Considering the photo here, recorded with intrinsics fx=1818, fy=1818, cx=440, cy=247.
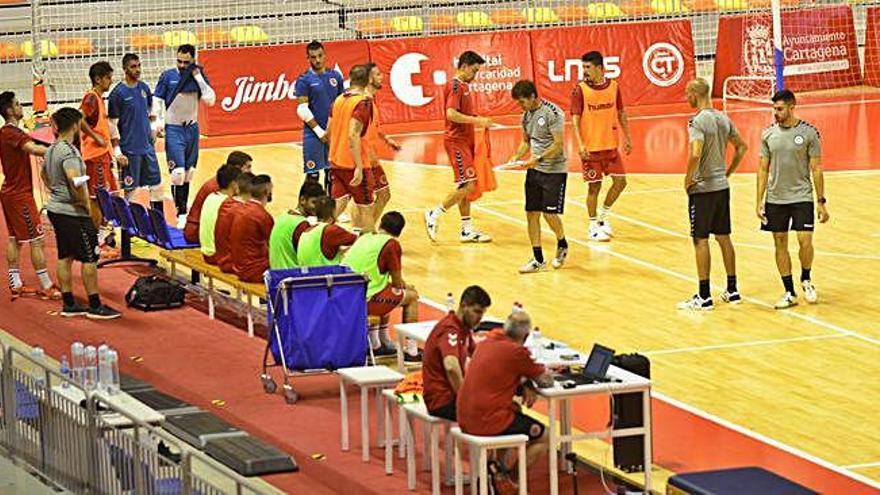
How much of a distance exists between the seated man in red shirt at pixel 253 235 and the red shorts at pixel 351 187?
116 inches

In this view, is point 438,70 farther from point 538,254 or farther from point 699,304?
point 699,304

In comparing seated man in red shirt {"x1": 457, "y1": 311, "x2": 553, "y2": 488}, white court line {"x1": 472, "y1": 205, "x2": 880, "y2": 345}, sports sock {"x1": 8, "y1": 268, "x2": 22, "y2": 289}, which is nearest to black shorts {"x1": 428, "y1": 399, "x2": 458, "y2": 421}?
seated man in red shirt {"x1": 457, "y1": 311, "x2": 553, "y2": 488}

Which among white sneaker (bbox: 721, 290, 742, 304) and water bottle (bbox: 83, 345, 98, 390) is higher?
water bottle (bbox: 83, 345, 98, 390)

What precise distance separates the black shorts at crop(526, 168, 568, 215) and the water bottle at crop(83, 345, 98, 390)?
6996 mm

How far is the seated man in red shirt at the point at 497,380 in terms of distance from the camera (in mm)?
11062

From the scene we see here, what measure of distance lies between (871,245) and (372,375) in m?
8.88

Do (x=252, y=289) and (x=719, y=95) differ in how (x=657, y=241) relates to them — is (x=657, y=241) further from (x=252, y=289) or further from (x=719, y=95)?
(x=719, y=95)

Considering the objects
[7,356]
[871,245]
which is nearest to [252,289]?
[7,356]

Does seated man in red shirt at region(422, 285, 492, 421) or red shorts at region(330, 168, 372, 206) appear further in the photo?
red shorts at region(330, 168, 372, 206)

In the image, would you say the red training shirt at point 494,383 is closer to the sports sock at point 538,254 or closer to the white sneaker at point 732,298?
the white sneaker at point 732,298

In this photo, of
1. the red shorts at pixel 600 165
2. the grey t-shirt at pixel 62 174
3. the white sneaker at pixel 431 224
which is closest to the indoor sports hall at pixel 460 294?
the white sneaker at pixel 431 224

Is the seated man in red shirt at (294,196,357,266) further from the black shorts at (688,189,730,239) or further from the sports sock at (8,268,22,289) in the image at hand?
the sports sock at (8,268,22,289)

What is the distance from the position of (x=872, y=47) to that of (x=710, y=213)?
17.6 m

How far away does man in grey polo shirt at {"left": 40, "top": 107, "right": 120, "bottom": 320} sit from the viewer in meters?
16.3
